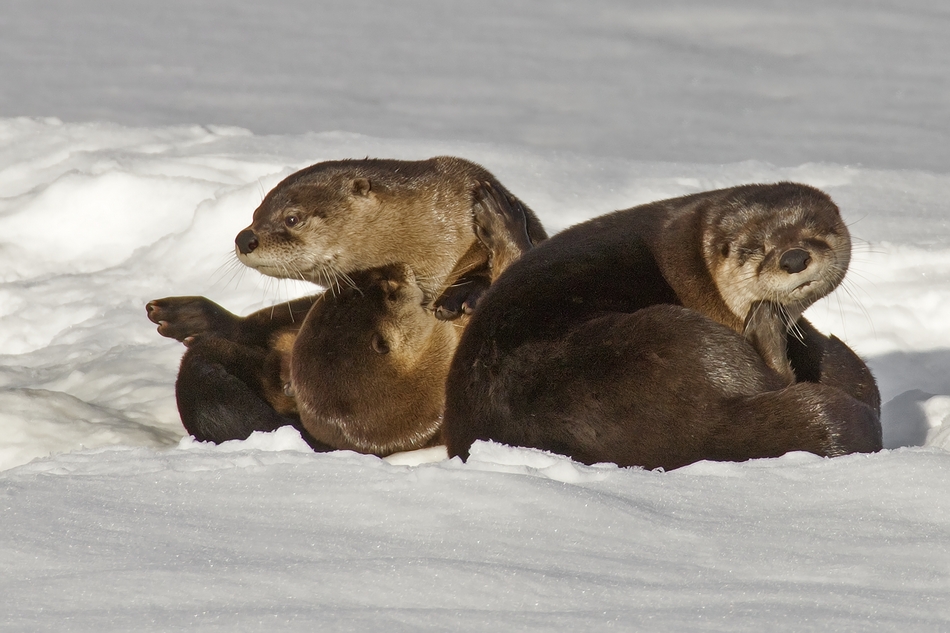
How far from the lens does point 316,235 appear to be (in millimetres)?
4219

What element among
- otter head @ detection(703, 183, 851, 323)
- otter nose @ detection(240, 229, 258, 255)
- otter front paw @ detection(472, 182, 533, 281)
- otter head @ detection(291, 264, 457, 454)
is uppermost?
otter head @ detection(703, 183, 851, 323)

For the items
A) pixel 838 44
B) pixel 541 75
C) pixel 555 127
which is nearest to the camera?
pixel 555 127

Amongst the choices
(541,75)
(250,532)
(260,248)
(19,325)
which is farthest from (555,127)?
(250,532)

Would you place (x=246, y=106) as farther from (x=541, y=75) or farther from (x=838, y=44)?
(x=838, y=44)

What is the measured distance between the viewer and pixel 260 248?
4.19 meters

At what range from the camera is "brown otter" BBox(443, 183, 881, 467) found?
9.87 feet

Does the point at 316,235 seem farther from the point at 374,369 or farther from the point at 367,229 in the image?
the point at 374,369

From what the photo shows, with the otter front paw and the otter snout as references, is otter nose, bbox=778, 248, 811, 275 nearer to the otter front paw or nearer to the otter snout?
the otter front paw

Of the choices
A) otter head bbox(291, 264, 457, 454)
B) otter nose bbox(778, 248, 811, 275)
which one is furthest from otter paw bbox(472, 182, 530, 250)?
otter nose bbox(778, 248, 811, 275)

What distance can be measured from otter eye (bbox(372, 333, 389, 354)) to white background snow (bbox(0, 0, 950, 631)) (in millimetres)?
707

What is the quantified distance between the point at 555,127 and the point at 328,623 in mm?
8902

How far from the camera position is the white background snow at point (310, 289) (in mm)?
1902

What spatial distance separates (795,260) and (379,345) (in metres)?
1.42

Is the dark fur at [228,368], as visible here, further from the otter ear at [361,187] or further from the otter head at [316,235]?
the otter ear at [361,187]
